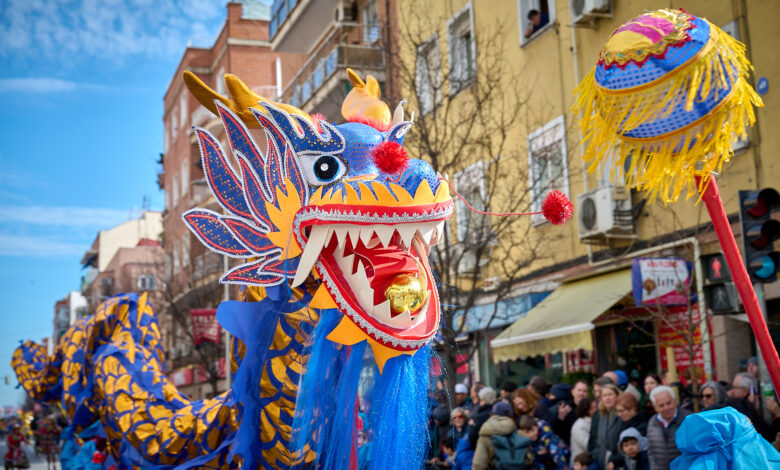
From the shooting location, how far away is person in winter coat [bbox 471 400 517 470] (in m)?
7.01

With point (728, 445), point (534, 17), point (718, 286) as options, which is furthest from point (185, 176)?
point (728, 445)

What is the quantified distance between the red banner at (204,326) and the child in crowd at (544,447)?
1198 cm

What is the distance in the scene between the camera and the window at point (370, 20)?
1817 centimetres

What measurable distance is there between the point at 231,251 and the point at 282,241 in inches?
10.0

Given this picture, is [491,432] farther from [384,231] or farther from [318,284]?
[384,231]

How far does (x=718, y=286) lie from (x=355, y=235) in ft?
13.0

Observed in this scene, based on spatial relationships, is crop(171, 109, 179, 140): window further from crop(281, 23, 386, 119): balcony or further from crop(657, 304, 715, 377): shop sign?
crop(657, 304, 715, 377): shop sign

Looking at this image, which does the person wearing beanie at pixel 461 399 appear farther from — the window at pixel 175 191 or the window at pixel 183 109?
the window at pixel 175 191

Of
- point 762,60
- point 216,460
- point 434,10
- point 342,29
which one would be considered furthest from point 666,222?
point 342,29

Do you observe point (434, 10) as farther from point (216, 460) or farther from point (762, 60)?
point (216, 460)

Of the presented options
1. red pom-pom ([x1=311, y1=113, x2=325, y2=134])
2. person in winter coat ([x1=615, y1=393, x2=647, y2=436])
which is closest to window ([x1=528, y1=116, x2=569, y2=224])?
person in winter coat ([x1=615, y1=393, x2=647, y2=436])

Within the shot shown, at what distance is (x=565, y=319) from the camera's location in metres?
11.3

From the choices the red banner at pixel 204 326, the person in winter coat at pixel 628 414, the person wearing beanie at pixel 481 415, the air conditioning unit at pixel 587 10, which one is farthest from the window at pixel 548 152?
the red banner at pixel 204 326

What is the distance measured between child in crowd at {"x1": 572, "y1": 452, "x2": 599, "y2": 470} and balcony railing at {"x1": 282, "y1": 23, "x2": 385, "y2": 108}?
9362mm
